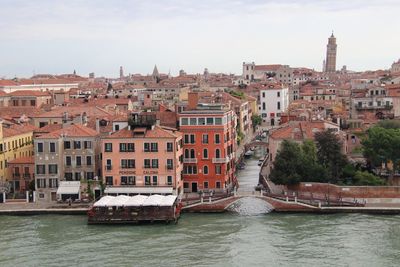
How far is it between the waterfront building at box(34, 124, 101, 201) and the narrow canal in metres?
2.72

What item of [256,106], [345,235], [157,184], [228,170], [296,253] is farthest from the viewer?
[256,106]

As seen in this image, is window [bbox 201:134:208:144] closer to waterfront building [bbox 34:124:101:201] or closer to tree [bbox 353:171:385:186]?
waterfront building [bbox 34:124:101:201]

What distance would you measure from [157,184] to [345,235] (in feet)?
29.1

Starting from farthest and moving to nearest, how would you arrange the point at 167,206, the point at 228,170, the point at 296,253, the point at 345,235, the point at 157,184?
the point at 228,170, the point at 157,184, the point at 167,206, the point at 345,235, the point at 296,253

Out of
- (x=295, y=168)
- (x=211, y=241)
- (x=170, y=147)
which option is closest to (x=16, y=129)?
(x=170, y=147)

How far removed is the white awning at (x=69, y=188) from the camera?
1216 inches

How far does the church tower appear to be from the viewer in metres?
128

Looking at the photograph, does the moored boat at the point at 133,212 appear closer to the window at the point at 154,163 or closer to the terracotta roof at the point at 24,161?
the window at the point at 154,163

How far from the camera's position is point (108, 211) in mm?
27609

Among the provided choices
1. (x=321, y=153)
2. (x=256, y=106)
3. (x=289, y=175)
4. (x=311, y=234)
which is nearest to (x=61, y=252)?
(x=311, y=234)

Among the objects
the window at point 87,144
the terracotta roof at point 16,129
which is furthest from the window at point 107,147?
the terracotta roof at point 16,129

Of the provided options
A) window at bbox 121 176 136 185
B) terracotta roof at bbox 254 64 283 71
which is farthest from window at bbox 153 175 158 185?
terracotta roof at bbox 254 64 283 71

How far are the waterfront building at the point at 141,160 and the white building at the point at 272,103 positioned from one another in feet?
118

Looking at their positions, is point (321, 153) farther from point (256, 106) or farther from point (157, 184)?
point (256, 106)
